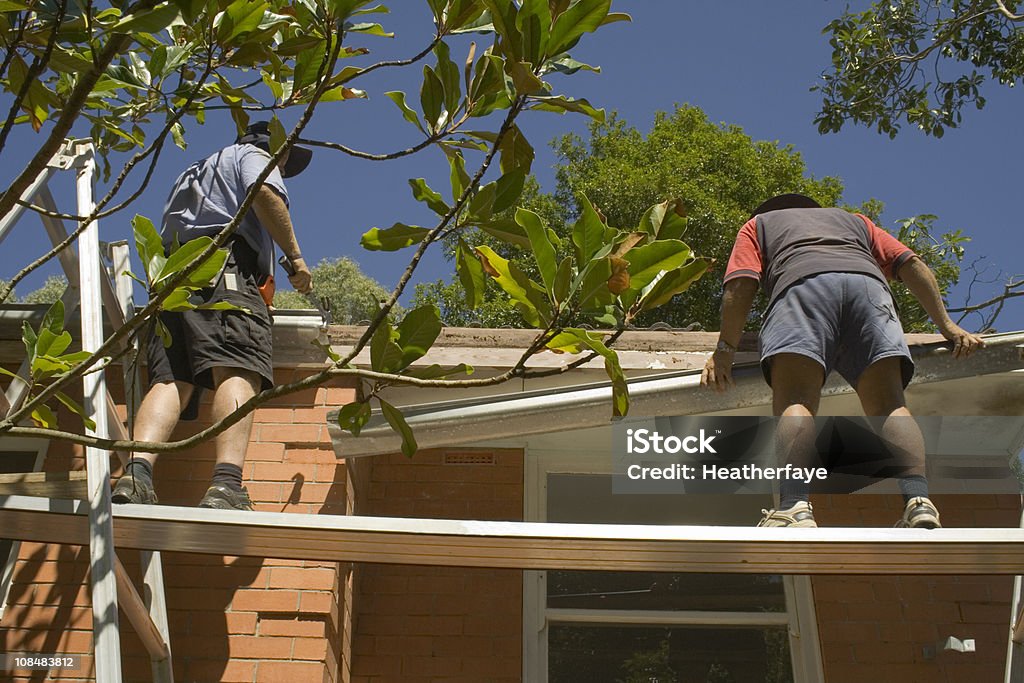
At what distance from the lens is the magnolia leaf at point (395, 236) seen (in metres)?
2.19

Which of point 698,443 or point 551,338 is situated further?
point 698,443

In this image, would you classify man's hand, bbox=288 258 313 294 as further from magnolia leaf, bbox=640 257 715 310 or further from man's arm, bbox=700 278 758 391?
magnolia leaf, bbox=640 257 715 310

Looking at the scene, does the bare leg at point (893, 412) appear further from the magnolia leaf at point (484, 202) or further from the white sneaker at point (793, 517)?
the magnolia leaf at point (484, 202)

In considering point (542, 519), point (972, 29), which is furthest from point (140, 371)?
point (972, 29)

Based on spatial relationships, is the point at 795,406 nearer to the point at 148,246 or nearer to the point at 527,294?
the point at 527,294

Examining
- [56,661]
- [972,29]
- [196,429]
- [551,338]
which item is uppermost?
[972,29]

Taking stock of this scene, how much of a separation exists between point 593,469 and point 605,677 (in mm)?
978

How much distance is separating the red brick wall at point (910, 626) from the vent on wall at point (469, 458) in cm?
158

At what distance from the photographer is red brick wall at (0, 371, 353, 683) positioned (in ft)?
12.1

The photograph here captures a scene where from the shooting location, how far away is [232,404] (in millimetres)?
3730

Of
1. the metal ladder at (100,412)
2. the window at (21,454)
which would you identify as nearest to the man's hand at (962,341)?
the metal ladder at (100,412)

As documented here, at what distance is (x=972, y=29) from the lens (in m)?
8.26

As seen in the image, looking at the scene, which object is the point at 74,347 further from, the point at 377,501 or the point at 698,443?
the point at 698,443

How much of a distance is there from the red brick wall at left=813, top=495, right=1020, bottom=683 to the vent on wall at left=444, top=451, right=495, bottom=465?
1.58 meters
